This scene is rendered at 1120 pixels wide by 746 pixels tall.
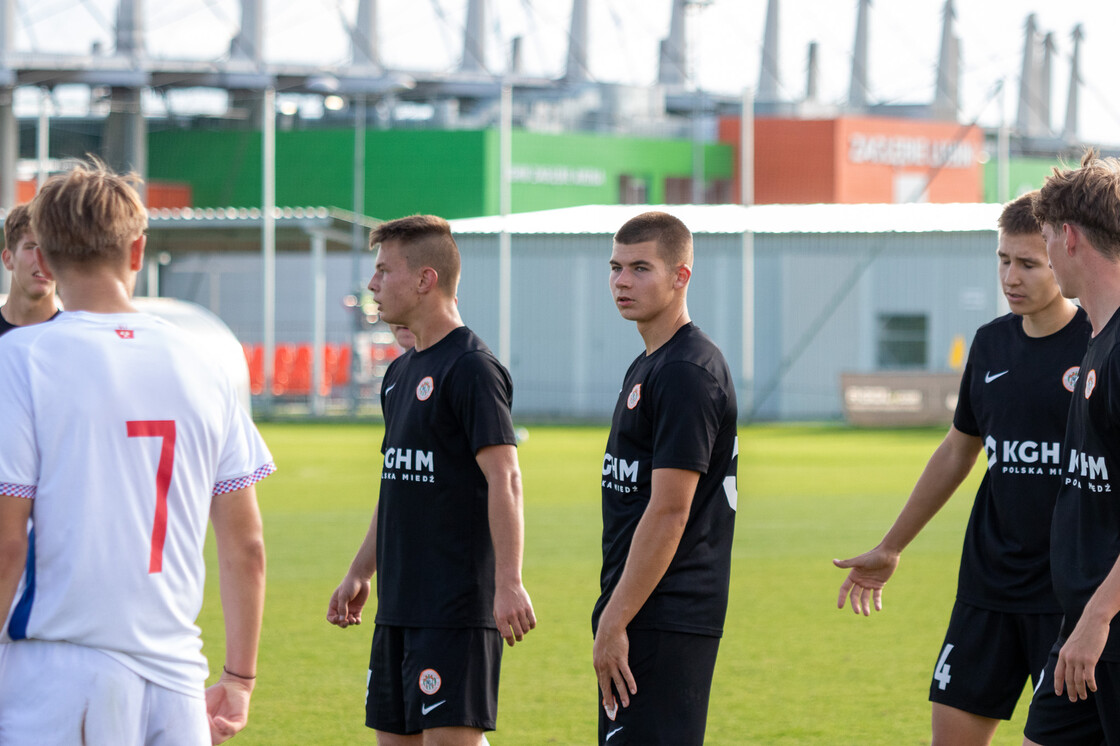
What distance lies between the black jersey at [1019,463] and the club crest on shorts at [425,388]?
1838mm

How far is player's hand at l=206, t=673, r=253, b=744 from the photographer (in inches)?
128

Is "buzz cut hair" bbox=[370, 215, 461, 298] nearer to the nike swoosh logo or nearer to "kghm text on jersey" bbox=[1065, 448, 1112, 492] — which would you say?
the nike swoosh logo

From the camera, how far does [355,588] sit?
501 cm

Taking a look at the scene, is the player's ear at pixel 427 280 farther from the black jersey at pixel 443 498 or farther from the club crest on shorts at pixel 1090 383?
the club crest on shorts at pixel 1090 383

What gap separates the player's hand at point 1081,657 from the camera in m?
3.54

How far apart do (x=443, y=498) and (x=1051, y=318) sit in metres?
2.11

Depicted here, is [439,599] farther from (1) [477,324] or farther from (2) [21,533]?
(1) [477,324]

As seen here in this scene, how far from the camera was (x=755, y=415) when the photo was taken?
38281 millimetres

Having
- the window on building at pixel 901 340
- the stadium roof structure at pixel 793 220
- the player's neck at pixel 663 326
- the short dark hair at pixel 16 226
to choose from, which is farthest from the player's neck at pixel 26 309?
the window on building at pixel 901 340

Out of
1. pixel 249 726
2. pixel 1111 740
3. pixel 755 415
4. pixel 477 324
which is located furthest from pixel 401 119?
pixel 1111 740

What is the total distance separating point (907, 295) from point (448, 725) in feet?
120

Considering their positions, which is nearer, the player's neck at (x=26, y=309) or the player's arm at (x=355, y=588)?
the player's arm at (x=355, y=588)

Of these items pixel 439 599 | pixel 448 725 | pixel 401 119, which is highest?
pixel 401 119

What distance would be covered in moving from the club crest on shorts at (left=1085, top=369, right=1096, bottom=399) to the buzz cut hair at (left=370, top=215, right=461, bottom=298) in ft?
6.88
